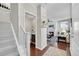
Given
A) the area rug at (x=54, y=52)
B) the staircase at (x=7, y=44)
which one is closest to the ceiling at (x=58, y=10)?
the area rug at (x=54, y=52)

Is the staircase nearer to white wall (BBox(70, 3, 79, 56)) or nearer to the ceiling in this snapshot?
the ceiling

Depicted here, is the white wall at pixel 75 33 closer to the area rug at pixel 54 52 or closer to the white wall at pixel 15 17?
the area rug at pixel 54 52

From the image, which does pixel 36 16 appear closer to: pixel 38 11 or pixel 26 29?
pixel 38 11

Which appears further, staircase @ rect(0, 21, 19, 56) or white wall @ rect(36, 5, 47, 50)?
white wall @ rect(36, 5, 47, 50)

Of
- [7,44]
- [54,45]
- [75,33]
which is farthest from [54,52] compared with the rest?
[7,44]

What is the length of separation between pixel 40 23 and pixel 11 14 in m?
0.72

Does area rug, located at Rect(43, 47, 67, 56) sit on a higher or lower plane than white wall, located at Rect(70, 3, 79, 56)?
lower

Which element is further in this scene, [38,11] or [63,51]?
[38,11]

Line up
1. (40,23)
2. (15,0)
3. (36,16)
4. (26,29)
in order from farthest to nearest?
(40,23), (36,16), (26,29), (15,0)

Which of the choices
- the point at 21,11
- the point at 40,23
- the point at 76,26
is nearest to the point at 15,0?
the point at 21,11

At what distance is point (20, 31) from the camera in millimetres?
1769

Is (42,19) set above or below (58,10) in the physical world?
below

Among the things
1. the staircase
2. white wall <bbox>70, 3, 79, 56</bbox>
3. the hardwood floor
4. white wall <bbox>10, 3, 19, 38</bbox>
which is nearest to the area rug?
the hardwood floor

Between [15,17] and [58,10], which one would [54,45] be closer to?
[58,10]
